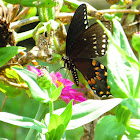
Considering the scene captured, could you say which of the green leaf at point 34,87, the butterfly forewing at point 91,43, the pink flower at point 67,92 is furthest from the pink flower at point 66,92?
the butterfly forewing at point 91,43

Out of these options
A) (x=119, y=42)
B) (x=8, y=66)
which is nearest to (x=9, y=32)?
(x=8, y=66)

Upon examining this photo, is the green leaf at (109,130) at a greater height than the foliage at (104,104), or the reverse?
the foliage at (104,104)

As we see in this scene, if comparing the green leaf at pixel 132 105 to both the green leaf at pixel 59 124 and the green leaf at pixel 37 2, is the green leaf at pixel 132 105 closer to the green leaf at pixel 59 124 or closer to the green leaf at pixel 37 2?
the green leaf at pixel 59 124

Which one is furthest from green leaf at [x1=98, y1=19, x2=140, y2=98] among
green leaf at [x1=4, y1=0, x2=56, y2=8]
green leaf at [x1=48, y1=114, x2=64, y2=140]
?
green leaf at [x1=4, y1=0, x2=56, y2=8]

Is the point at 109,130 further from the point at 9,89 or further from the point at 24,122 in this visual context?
the point at 9,89

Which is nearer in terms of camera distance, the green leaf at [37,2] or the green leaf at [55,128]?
the green leaf at [55,128]

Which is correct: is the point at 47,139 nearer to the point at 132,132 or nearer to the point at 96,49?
the point at 132,132

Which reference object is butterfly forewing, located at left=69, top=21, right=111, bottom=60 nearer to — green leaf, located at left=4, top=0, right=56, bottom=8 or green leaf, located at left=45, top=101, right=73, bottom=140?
green leaf, located at left=4, top=0, right=56, bottom=8
